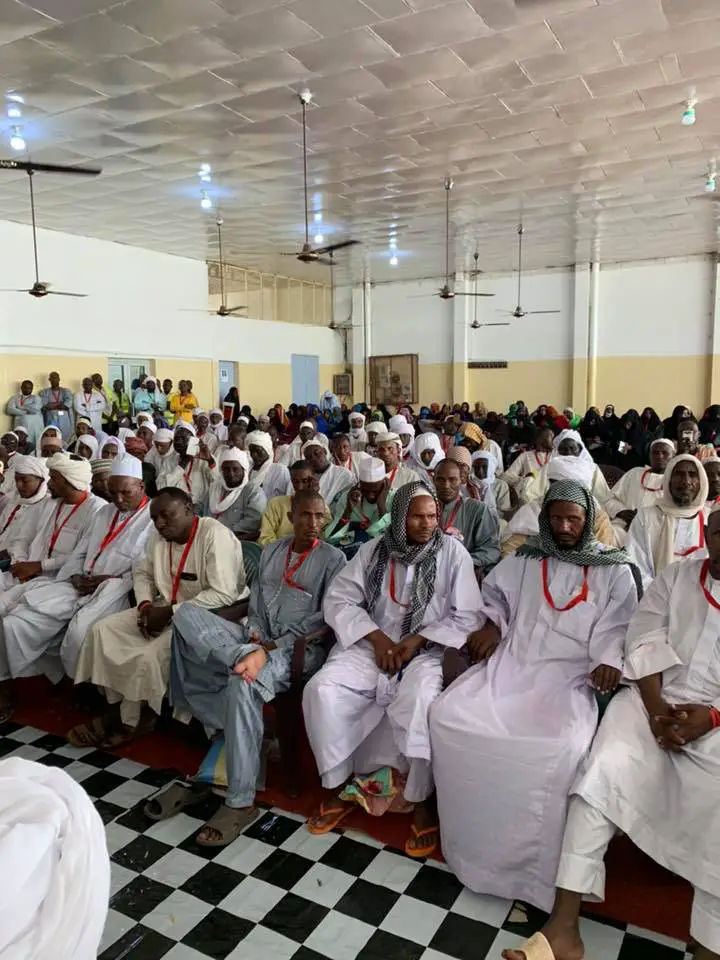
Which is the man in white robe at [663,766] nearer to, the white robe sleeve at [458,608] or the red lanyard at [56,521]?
the white robe sleeve at [458,608]

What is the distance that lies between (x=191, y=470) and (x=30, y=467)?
2411mm

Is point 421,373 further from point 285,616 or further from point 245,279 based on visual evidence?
point 285,616

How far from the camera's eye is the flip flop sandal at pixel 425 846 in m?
2.65

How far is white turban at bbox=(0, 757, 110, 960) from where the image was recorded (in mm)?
1054

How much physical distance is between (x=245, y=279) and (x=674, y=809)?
15079 millimetres

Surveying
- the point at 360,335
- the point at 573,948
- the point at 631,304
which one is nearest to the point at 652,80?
the point at 573,948

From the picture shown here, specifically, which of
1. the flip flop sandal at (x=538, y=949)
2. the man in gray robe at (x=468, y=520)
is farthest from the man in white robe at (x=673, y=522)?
the flip flop sandal at (x=538, y=949)

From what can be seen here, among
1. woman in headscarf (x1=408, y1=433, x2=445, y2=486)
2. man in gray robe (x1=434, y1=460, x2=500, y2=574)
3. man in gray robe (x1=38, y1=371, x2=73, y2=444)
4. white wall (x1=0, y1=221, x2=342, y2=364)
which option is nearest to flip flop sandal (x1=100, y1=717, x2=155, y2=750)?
man in gray robe (x1=434, y1=460, x2=500, y2=574)

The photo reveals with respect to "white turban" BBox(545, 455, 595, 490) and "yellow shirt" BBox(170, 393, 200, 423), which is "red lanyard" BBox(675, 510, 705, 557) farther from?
"yellow shirt" BBox(170, 393, 200, 423)

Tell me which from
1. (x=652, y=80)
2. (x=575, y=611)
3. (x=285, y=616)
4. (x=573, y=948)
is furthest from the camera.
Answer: (x=652, y=80)

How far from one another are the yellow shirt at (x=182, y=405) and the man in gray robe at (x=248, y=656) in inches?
395

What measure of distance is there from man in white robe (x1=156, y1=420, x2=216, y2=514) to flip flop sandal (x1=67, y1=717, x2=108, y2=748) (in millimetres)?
2923

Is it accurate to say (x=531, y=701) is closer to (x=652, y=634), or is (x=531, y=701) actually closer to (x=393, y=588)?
(x=652, y=634)

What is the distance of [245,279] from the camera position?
15.8m
